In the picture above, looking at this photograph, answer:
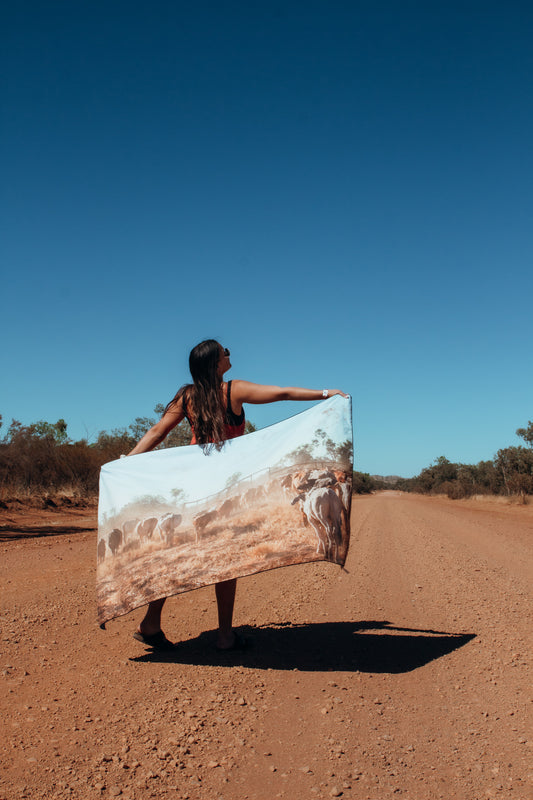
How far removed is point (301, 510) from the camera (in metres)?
3.88

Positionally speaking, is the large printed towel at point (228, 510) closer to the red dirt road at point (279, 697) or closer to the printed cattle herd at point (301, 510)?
the printed cattle herd at point (301, 510)

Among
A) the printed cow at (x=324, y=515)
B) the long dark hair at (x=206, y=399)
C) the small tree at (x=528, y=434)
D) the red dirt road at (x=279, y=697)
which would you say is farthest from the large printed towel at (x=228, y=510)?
the small tree at (x=528, y=434)

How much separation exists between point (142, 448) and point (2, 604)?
236 cm

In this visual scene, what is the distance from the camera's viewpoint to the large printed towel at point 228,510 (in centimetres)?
383

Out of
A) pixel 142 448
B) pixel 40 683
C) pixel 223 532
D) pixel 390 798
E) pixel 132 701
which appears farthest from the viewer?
pixel 142 448

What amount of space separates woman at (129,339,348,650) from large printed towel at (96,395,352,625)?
124 mm

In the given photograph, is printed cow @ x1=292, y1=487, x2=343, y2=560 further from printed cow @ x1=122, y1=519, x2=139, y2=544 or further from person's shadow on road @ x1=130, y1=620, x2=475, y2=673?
printed cow @ x1=122, y1=519, x2=139, y2=544

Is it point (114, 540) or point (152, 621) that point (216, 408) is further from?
point (152, 621)

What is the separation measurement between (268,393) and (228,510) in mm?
849

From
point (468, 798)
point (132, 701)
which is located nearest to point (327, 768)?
point (468, 798)

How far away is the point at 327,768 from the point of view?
2.54m

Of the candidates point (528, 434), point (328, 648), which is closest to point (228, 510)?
point (328, 648)

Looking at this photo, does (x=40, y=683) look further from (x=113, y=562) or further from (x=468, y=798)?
(x=468, y=798)

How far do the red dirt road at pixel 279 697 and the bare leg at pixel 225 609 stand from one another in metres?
0.12
